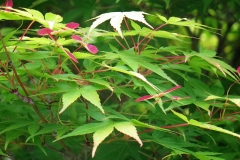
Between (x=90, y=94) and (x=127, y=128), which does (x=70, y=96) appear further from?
(x=127, y=128)

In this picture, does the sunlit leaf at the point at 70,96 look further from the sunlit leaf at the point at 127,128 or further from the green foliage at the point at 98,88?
the sunlit leaf at the point at 127,128

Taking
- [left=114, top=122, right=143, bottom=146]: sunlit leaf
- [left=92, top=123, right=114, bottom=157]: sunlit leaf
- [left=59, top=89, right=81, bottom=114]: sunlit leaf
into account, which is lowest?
[left=92, top=123, right=114, bottom=157]: sunlit leaf

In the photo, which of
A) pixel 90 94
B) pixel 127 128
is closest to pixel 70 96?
pixel 90 94

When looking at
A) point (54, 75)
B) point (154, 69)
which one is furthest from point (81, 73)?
point (154, 69)

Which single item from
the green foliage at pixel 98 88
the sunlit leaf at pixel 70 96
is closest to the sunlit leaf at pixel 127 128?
the green foliage at pixel 98 88

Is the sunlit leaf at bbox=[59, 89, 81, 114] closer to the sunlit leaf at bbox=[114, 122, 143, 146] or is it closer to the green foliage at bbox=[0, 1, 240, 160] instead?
the green foliage at bbox=[0, 1, 240, 160]

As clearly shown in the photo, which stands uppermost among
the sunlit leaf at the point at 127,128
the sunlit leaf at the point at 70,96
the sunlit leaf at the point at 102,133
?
the sunlit leaf at the point at 70,96

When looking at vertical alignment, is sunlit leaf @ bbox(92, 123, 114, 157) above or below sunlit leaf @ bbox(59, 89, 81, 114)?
below

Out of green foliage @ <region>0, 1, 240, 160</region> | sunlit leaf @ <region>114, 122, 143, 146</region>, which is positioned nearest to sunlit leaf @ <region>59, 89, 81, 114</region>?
green foliage @ <region>0, 1, 240, 160</region>

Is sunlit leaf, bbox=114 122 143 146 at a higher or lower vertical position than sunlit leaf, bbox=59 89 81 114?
lower

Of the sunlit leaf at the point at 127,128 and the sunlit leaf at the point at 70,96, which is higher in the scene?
the sunlit leaf at the point at 70,96

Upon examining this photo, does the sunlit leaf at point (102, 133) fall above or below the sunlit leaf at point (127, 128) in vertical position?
below

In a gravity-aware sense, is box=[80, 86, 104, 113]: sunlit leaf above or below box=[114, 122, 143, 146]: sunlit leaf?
above

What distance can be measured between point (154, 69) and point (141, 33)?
0.47ft
